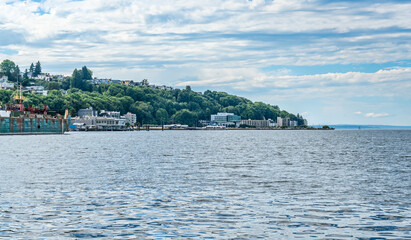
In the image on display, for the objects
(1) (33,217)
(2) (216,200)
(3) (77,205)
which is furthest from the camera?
(2) (216,200)

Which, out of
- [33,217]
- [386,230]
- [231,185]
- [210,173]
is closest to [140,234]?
[33,217]

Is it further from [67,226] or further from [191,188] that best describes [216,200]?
[67,226]

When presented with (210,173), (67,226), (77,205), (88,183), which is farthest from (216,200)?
(210,173)

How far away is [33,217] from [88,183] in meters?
14.3

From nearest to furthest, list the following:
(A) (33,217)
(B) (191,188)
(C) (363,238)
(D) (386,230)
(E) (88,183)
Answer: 1. (C) (363,238)
2. (D) (386,230)
3. (A) (33,217)
4. (B) (191,188)
5. (E) (88,183)

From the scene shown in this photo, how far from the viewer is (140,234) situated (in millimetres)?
21281

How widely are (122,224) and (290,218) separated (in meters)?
8.23

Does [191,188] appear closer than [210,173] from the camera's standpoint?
Yes

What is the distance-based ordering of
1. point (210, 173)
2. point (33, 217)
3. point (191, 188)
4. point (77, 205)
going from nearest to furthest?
point (33, 217)
point (77, 205)
point (191, 188)
point (210, 173)

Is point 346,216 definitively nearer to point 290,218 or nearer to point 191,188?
point 290,218

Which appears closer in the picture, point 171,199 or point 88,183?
point 171,199

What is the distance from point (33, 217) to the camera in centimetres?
2473

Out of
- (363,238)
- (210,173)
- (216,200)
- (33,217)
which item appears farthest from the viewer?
(210,173)

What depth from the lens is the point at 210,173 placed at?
4788cm
